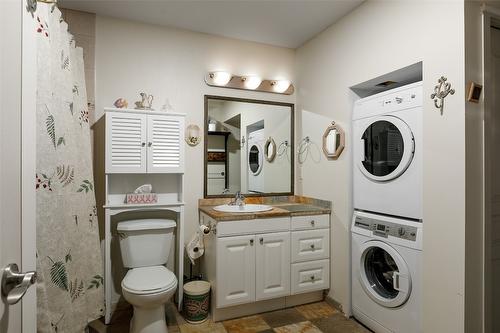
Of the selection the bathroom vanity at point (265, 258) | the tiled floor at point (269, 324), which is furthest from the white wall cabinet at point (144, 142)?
the tiled floor at point (269, 324)

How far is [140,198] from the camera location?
2.49 m

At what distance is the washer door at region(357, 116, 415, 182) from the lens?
1.96m

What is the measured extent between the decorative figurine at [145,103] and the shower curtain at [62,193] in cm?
49

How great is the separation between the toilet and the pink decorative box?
159 mm

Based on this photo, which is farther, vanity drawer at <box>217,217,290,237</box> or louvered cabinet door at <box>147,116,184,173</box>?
louvered cabinet door at <box>147,116,184,173</box>

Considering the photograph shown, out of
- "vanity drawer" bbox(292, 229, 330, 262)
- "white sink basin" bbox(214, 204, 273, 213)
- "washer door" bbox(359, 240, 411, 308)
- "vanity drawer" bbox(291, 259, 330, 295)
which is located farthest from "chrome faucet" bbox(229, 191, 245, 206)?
"washer door" bbox(359, 240, 411, 308)

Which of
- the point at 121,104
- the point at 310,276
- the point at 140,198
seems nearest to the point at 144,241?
the point at 140,198

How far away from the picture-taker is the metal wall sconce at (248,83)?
2863mm

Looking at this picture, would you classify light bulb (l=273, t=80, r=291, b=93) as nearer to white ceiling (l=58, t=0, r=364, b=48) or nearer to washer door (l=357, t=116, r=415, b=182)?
white ceiling (l=58, t=0, r=364, b=48)

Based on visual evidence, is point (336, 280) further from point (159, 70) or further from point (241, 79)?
point (159, 70)

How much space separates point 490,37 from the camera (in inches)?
68.1

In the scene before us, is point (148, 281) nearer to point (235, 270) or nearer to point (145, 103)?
point (235, 270)

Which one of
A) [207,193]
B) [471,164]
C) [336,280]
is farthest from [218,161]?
[471,164]

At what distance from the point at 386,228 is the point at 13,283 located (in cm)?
207
